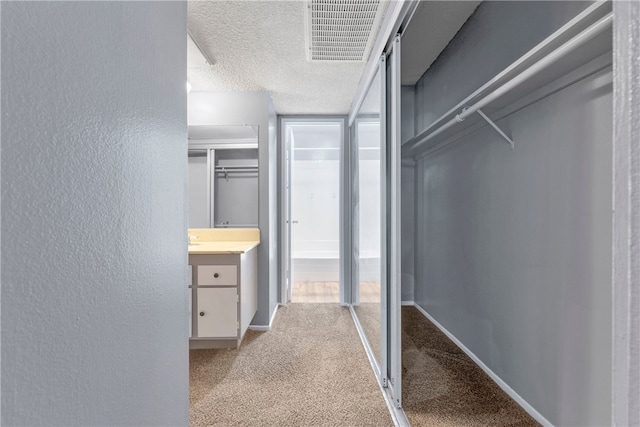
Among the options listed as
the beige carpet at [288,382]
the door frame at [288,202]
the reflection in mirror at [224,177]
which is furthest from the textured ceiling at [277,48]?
the beige carpet at [288,382]

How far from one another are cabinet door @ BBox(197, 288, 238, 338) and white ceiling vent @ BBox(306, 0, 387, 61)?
1.86m

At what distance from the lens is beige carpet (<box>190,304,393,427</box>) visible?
168 centimetres

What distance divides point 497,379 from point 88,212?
→ 6.67 ft

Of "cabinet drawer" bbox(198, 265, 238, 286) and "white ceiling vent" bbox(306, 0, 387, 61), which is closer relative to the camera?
"white ceiling vent" bbox(306, 0, 387, 61)

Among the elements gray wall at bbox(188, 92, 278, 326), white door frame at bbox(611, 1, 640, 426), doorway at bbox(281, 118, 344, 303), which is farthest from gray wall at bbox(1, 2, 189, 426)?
doorway at bbox(281, 118, 344, 303)

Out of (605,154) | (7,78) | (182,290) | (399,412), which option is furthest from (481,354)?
(7,78)

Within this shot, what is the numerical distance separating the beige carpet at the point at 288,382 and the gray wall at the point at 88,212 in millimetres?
1004

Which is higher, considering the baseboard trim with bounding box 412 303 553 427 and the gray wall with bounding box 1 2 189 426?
the gray wall with bounding box 1 2 189 426

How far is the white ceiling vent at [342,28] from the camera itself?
1707 mm

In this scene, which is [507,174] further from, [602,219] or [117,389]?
[117,389]

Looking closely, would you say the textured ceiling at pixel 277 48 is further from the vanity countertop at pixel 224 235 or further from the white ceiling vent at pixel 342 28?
the vanity countertop at pixel 224 235

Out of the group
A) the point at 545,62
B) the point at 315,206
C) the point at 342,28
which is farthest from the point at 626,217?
the point at 315,206

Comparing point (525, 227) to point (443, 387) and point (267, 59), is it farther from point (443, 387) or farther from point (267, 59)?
point (267, 59)

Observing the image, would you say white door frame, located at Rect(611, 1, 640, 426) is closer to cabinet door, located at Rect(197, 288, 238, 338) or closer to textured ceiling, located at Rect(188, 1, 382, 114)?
textured ceiling, located at Rect(188, 1, 382, 114)
